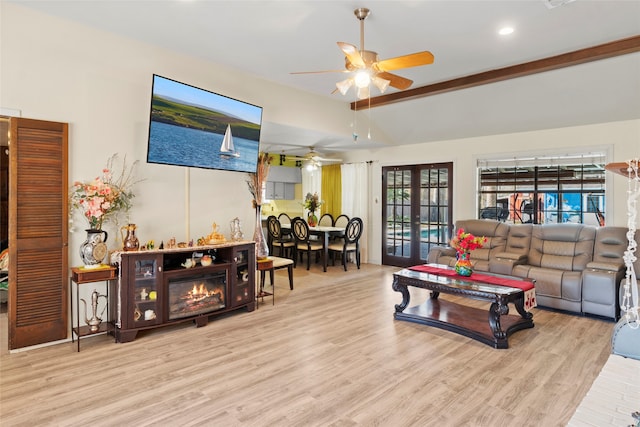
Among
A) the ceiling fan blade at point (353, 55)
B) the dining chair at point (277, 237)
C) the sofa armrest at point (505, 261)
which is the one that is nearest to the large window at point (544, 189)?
the sofa armrest at point (505, 261)

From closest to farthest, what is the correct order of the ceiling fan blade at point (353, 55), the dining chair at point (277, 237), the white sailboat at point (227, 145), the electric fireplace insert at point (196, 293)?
the ceiling fan blade at point (353, 55), the electric fireplace insert at point (196, 293), the white sailboat at point (227, 145), the dining chair at point (277, 237)

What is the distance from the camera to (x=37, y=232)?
3293 millimetres

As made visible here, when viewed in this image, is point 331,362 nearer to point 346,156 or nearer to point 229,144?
point 229,144

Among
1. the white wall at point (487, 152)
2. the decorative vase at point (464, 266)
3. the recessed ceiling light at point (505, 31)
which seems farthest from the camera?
the white wall at point (487, 152)

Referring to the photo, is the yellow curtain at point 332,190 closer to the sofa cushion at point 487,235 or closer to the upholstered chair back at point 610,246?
the sofa cushion at point 487,235

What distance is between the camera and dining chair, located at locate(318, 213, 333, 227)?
860cm

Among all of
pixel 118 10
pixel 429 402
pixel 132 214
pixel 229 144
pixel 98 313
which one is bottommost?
pixel 429 402

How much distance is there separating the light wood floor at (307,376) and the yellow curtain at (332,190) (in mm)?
4519

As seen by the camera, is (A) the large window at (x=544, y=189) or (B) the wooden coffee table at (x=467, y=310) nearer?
(B) the wooden coffee table at (x=467, y=310)

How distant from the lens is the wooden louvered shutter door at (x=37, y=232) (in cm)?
319

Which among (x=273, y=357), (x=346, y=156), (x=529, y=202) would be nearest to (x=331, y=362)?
(x=273, y=357)

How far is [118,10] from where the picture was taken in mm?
3277

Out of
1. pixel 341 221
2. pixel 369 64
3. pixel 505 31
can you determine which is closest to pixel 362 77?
pixel 369 64

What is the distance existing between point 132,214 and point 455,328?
359cm
